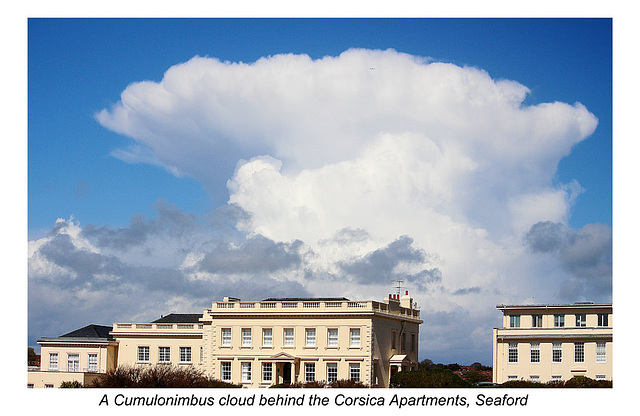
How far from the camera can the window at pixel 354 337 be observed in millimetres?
59562

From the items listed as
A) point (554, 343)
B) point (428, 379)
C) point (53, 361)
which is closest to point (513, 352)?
point (554, 343)

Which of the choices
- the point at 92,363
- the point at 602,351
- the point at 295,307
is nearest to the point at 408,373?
the point at 295,307

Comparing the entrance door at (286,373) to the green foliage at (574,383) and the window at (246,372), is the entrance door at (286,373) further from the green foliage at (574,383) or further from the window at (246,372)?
the green foliage at (574,383)

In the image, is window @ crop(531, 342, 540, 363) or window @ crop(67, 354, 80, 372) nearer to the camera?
window @ crop(531, 342, 540, 363)

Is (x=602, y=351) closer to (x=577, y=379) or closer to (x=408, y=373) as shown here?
(x=577, y=379)

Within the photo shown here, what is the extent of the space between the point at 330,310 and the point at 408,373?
6.63 metres

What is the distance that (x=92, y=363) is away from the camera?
67.2 meters

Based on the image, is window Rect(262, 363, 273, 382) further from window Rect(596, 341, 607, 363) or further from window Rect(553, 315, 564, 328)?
window Rect(596, 341, 607, 363)

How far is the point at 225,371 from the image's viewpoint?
2441 inches

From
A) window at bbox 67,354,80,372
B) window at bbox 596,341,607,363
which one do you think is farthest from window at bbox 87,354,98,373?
window at bbox 596,341,607,363

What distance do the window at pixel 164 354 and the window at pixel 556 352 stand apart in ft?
89.9

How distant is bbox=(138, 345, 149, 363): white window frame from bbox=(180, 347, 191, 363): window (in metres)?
2.80

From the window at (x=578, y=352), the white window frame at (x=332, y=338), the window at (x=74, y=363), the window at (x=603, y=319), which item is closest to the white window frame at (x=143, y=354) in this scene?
the window at (x=74, y=363)

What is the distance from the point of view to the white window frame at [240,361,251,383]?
61144 mm
